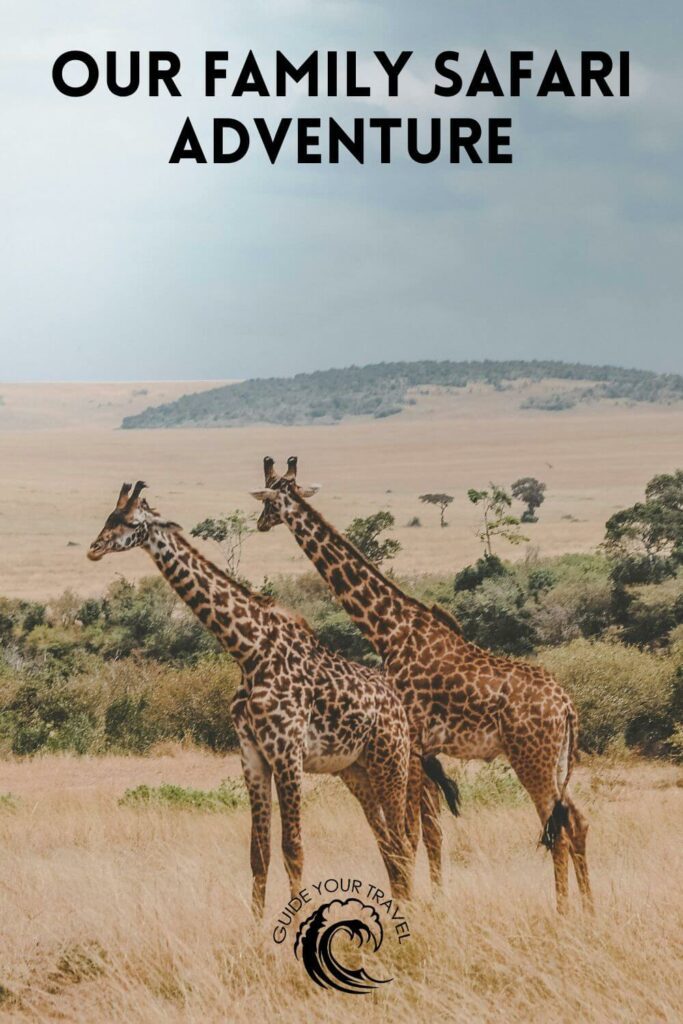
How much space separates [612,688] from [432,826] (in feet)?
26.0

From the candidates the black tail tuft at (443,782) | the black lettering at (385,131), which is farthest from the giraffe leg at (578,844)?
the black lettering at (385,131)

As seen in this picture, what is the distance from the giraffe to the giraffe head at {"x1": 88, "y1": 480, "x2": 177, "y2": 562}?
749 millimetres

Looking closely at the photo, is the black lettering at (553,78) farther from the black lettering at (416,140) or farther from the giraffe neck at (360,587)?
the giraffe neck at (360,587)

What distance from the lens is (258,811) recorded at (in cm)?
792

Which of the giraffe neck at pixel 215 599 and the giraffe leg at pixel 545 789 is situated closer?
the giraffe neck at pixel 215 599

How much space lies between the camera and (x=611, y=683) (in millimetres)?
15891

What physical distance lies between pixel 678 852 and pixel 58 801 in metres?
7.84

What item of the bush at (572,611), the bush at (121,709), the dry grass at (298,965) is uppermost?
the bush at (572,611)

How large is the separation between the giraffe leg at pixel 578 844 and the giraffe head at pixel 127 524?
2.97 meters

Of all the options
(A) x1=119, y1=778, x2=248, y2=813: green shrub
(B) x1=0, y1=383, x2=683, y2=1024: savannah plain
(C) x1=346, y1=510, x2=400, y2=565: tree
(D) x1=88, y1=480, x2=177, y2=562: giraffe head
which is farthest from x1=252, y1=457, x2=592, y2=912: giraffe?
(C) x1=346, y1=510, x2=400, y2=565: tree

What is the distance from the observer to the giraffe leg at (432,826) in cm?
840

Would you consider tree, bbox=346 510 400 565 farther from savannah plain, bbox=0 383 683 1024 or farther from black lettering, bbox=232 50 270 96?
black lettering, bbox=232 50 270 96

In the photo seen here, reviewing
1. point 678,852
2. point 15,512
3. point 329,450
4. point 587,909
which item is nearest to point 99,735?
point 678,852

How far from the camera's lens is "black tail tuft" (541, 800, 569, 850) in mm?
8094
